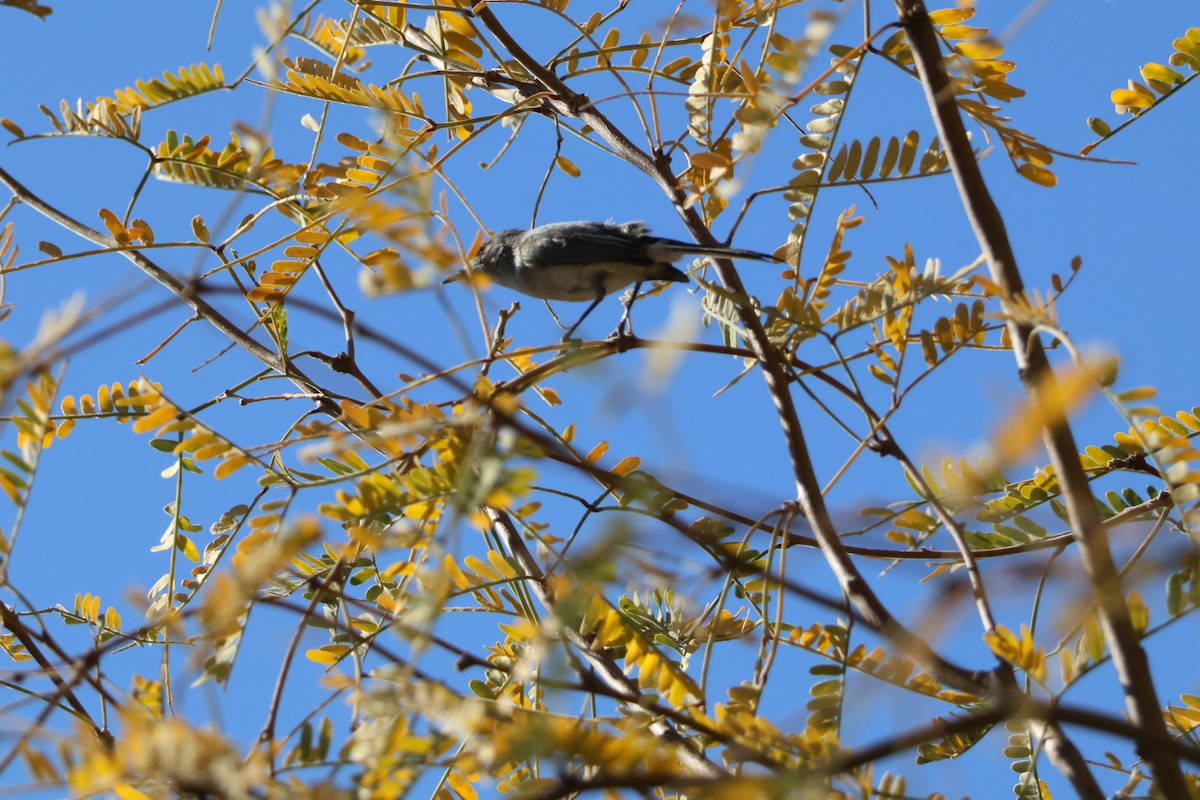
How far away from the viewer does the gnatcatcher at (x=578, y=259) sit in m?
2.85

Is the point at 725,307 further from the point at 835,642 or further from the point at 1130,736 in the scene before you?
the point at 1130,736

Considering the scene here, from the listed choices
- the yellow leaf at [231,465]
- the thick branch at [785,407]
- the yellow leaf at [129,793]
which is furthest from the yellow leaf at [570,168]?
the yellow leaf at [129,793]

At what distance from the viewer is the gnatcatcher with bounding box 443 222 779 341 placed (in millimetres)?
2850

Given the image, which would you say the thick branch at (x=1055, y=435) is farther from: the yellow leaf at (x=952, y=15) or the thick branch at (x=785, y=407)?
the yellow leaf at (x=952, y=15)

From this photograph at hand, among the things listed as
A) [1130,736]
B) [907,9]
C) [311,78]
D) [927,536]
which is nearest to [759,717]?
[1130,736]

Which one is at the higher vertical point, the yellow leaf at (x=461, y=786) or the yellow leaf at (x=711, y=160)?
the yellow leaf at (x=711, y=160)

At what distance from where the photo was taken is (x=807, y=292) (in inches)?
70.1

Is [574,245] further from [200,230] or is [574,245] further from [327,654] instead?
[327,654]

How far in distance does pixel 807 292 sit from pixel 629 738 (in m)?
0.91

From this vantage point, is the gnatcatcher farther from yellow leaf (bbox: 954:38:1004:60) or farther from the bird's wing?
yellow leaf (bbox: 954:38:1004:60)

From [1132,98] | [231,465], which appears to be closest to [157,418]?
[231,465]

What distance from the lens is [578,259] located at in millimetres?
3150

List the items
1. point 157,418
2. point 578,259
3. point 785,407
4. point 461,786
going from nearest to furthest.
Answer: point 157,418 < point 785,407 < point 461,786 < point 578,259

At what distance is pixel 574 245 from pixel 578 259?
0.04m
